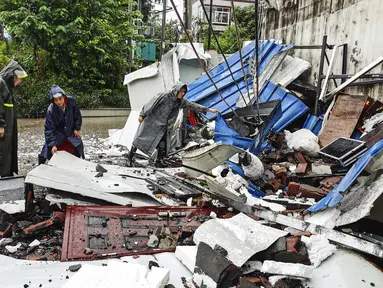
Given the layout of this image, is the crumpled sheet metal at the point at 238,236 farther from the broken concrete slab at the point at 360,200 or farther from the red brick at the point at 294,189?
the red brick at the point at 294,189

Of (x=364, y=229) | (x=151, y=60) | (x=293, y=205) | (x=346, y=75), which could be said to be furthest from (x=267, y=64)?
(x=151, y=60)

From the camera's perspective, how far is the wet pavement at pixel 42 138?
5.92 meters

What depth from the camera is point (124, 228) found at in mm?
2779

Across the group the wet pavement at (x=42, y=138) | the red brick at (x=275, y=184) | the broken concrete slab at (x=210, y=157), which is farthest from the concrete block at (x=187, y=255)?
the wet pavement at (x=42, y=138)

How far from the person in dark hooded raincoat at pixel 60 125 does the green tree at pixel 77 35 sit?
29.8ft

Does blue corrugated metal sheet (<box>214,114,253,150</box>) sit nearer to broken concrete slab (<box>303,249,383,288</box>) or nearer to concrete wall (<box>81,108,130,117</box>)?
broken concrete slab (<box>303,249,383,288</box>)

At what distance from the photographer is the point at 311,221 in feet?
9.34

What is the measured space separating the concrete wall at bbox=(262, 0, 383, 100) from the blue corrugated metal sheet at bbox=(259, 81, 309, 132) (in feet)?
2.97

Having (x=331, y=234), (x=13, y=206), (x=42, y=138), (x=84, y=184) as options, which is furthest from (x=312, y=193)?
(x=42, y=138)

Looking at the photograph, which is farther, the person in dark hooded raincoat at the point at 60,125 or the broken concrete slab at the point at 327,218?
the person in dark hooded raincoat at the point at 60,125

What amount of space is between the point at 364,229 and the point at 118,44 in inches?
519

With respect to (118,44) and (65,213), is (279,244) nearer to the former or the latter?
(65,213)

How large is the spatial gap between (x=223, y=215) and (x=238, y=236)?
0.72 meters

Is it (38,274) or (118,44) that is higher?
(118,44)
